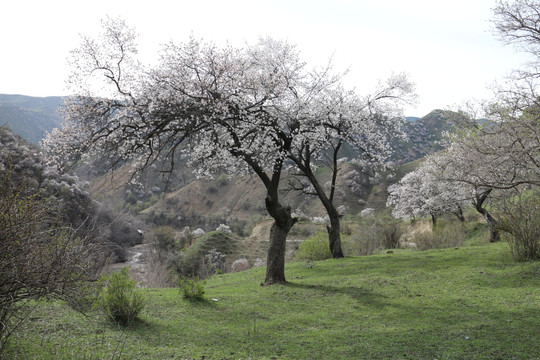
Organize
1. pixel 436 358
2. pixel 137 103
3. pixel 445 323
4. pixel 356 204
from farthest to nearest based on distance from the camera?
pixel 356 204 → pixel 137 103 → pixel 445 323 → pixel 436 358

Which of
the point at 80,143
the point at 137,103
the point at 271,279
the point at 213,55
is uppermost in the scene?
the point at 213,55

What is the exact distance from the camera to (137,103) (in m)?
9.19

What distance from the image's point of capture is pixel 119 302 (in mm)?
6066

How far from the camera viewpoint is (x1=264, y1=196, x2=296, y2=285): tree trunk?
10.5 meters

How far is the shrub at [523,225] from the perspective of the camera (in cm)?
984

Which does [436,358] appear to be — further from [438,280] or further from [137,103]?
[137,103]

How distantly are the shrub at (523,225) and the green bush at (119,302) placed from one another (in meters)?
9.66

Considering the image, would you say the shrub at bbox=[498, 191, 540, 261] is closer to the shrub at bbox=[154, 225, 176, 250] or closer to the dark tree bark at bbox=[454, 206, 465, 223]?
the dark tree bark at bbox=[454, 206, 465, 223]

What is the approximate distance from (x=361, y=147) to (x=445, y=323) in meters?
9.97

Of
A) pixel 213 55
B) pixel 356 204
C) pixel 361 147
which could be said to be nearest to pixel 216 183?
pixel 356 204

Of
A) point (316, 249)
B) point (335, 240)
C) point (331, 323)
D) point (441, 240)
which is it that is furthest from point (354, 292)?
point (441, 240)

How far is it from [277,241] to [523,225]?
686cm

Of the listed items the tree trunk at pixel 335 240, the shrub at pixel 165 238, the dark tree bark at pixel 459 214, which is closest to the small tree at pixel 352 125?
the tree trunk at pixel 335 240

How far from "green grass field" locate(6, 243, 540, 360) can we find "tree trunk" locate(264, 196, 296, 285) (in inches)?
28.4
